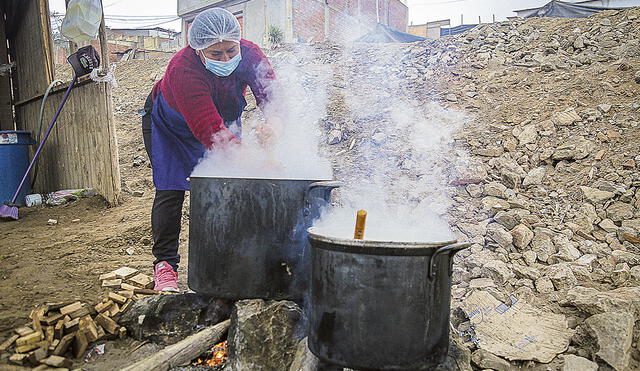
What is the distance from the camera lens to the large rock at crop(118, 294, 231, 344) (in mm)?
2492

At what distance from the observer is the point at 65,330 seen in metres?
2.40

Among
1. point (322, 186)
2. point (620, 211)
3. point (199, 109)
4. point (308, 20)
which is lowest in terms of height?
point (620, 211)

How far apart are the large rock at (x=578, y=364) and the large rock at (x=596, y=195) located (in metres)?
2.19

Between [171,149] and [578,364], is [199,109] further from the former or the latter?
[578,364]

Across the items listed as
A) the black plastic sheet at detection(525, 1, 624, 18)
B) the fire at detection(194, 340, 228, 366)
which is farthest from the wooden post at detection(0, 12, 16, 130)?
the black plastic sheet at detection(525, 1, 624, 18)

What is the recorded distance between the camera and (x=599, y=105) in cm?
519

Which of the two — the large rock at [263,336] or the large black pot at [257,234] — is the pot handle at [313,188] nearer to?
the large black pot at [257,234]

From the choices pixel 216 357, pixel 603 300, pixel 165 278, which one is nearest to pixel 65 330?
pixel 165 278

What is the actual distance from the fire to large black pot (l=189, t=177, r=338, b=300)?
0.29 metres

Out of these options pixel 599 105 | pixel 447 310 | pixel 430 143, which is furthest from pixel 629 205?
pixel 447 310

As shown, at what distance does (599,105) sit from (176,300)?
16.5 feet

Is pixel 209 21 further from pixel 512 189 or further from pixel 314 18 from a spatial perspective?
pixel 314 18

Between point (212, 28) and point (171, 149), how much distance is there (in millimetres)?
846

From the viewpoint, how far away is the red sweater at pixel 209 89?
8.95 feet
